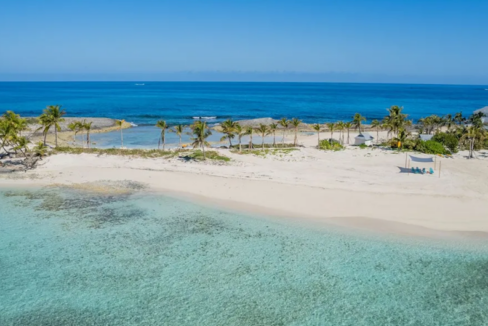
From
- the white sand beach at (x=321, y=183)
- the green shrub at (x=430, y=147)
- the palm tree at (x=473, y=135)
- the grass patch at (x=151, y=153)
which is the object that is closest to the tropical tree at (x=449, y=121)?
the palm tree at (x=473, y=135)

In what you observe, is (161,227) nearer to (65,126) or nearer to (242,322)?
(242,322)

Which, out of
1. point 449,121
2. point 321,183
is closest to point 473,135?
point 449,121

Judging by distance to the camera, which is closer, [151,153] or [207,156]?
[207,156]

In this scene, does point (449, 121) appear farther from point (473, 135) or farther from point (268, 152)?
point (268, 152)

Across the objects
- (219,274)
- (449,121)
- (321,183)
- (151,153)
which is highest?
(449,121)

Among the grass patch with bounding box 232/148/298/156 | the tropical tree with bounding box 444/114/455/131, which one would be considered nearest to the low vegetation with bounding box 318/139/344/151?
the grass patch with bounding box 232/148/298/156

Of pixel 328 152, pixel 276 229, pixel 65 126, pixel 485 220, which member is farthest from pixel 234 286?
pixel 65 126

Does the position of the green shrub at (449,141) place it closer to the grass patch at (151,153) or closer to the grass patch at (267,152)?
the grass patch at (267,152)
